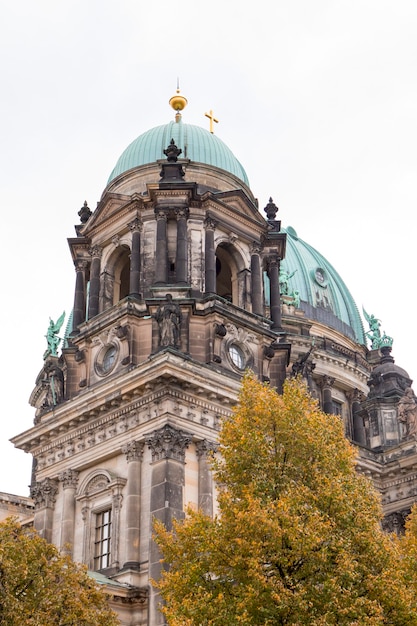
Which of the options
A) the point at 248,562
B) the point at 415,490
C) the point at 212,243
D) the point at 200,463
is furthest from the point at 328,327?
the point at 248,562

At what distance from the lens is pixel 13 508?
48.2 m

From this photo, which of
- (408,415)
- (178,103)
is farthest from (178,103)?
(408,415)

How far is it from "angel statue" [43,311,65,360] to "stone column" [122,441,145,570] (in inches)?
931

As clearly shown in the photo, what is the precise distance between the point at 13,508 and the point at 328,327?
791 inches

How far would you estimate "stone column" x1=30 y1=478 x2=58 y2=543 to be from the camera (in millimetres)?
33188

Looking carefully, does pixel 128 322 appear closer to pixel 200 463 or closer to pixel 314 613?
pixel 200 463

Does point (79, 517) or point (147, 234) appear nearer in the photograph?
point (79, 517)

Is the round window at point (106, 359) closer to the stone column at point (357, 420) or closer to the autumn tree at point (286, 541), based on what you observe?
the autumn tree at point (286, 541)

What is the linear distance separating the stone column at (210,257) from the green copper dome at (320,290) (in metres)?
19.1

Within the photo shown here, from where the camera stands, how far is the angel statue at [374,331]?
5612 cm

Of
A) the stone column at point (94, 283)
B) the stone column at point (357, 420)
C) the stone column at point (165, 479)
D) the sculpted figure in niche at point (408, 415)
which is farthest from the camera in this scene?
the stone column at point (357, 420)

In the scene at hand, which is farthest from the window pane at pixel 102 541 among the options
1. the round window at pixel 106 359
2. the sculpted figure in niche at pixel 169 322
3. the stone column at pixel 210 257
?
the stone column at pixel 210 257

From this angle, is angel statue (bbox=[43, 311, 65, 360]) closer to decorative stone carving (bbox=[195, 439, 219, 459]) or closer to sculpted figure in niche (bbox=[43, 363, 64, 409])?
sculpted figure in niche (bbox=[43, 363, 64, 409])

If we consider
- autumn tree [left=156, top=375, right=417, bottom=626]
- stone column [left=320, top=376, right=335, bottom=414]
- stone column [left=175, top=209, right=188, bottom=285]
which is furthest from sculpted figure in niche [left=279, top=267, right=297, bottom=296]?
autumn tree [left=156, top=375, right=417, bottom=626]
